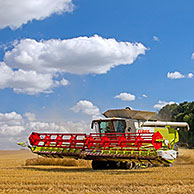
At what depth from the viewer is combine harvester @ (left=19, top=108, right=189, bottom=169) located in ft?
32.6

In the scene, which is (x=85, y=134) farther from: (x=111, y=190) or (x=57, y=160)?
(x=111, y=190)

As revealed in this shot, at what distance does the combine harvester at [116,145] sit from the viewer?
9.95 meters

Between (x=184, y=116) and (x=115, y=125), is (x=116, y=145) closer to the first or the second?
(x=115, y=125)

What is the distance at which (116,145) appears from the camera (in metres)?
10.6

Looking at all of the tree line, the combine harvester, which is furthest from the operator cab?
the tree line

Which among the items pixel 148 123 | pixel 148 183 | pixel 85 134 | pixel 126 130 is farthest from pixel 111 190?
pixel 148 123

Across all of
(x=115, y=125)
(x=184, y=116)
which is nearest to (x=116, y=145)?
(x=115, y=125)

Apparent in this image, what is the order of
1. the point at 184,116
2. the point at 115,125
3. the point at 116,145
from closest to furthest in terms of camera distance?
the point at 116,145 → the point at 115,125 → the point at 184,116

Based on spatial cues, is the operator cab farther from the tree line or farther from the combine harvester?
the tree line

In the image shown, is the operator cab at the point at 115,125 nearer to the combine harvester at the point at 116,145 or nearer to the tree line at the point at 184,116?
the combine harvester at the point at 116,145

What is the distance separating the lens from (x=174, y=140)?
14156mm

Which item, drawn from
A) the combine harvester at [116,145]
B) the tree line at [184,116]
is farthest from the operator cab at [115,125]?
the tree line at [184,116]

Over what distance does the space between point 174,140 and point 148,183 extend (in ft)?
23.5

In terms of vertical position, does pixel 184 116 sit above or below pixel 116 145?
above
